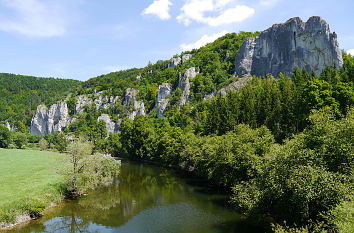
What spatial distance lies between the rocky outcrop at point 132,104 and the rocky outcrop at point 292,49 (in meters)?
62.8

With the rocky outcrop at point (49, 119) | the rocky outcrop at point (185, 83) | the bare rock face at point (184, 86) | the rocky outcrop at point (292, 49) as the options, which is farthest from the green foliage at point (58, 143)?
the rocky outcrop at point (292, 49)

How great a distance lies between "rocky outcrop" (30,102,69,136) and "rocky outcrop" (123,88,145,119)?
163 feet

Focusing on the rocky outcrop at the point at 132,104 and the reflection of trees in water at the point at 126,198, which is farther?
the rocky outcrop at the point at 132,104

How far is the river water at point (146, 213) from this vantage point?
27312 mm

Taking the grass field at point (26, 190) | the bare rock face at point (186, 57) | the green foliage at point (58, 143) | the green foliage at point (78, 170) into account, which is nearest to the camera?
the grass field at point (26, 190)

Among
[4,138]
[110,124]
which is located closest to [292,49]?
[110,124]

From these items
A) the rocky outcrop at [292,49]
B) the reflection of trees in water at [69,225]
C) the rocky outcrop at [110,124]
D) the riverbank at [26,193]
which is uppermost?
the rocky outcrop at [292,49]

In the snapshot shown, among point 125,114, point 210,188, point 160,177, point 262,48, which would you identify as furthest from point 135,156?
point 262,48

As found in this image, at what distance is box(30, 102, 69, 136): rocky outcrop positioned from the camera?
596ft

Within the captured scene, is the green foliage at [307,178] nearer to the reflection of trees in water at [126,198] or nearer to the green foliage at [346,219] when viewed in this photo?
the green foliage at [346,219]

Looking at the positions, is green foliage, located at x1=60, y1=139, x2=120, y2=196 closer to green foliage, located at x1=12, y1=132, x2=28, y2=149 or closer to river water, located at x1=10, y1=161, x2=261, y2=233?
river water, located at x1=10, y1=161, x2=261, y2=233

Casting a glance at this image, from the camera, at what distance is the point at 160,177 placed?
5800 cm

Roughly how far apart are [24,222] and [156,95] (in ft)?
419

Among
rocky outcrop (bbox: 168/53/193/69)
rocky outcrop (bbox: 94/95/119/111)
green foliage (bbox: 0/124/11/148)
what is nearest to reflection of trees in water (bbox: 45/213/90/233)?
green foliage (bbox: 0/124/11/148)
